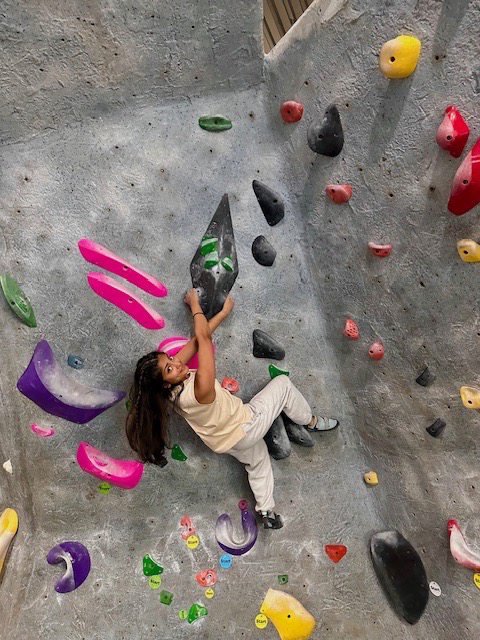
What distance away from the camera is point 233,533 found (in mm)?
2152

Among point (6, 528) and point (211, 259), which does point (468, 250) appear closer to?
point (211, 259)

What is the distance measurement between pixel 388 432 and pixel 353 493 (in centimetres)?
35

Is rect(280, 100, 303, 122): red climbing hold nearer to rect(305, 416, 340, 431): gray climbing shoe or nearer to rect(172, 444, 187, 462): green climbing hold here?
rect(305, 416, 340, 431): gray climbing shoe

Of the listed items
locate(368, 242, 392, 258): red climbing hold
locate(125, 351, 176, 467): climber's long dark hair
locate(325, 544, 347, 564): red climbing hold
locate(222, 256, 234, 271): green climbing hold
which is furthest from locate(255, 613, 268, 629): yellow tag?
locate(368, 242, 392, 258): red climbing hold

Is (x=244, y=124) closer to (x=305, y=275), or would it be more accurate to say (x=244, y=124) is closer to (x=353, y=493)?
(x=305, y=275)

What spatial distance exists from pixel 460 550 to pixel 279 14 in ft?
7.25

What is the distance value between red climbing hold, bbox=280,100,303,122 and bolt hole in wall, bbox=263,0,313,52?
47 cm

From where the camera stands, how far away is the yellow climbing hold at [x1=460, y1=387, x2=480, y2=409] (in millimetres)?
1710

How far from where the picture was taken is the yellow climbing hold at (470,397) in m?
1.71

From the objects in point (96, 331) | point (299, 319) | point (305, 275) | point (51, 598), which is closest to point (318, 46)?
point (305, 275)

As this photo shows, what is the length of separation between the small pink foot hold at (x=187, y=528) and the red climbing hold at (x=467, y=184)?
1.54 m

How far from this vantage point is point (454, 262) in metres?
1.61

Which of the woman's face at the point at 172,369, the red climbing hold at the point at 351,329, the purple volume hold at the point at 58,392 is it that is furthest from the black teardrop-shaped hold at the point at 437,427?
the purple volume hold at the point at 58,392

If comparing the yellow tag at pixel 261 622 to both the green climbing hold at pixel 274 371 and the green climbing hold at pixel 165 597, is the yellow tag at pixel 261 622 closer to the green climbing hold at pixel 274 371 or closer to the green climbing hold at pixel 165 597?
the green climbing hold at pixel 165 597
